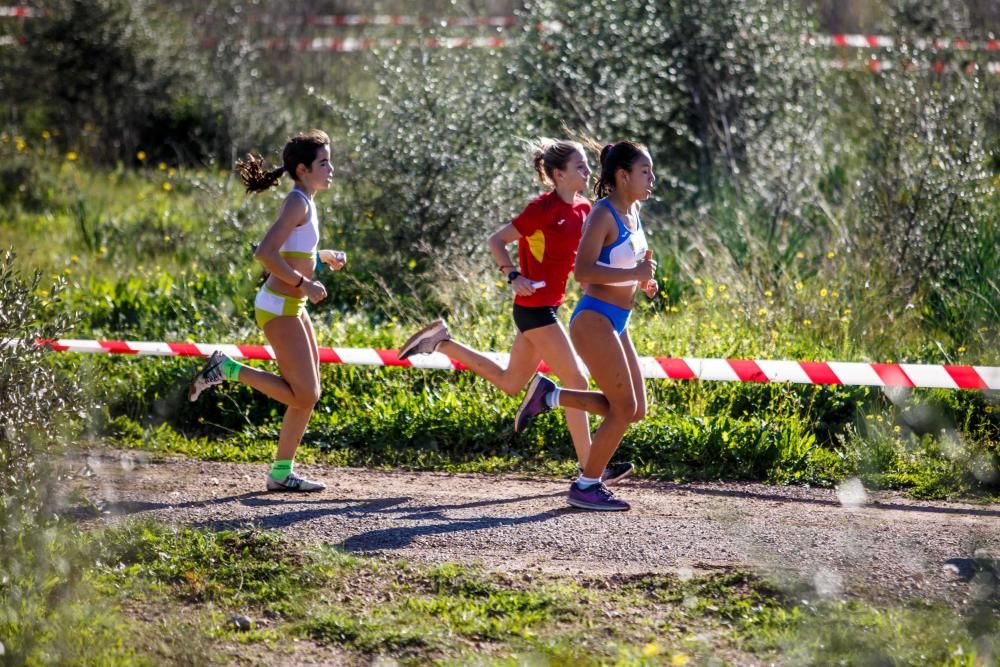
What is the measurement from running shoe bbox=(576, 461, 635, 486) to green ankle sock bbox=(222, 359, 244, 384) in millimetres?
1875

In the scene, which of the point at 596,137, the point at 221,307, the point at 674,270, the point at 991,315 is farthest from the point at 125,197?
the point at 991,315

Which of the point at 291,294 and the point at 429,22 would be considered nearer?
the point at 291,294

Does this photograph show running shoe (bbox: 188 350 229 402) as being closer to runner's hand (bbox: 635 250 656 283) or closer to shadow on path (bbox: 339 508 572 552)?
shadow on path (bbox: 339 508 572 552)

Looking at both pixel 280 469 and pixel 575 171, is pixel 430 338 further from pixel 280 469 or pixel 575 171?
pixel 575 171

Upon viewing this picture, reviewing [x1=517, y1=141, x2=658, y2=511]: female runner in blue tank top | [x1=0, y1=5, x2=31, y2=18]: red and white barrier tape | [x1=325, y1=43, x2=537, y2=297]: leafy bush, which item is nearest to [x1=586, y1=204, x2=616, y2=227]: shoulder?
[x1=517, y1=141, x2=658, y2=511]: female runner in blue tank top

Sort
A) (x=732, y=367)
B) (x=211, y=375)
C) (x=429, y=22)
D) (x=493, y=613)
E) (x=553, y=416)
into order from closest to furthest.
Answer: (x=493, y=613) < (x=211, y=375) < (x=732, y=367) < (x=553, y=416) < (x=429, y=22)

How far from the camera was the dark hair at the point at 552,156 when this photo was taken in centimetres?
594

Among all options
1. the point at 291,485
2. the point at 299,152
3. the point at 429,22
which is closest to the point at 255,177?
the point at 299,152

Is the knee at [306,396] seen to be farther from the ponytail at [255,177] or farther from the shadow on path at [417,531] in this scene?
the ponytail at [255,177]

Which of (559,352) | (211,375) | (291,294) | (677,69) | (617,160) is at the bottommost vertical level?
(211,375)

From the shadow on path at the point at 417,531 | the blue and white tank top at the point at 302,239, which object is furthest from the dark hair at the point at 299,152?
the shadow on path at the point at 417,531

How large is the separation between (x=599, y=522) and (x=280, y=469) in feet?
5.72

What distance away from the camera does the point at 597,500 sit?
19.5 feet

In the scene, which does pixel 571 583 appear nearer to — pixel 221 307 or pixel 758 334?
pixel 758 334
